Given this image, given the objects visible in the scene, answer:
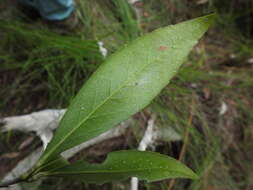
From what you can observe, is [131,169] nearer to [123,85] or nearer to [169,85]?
[123,85]

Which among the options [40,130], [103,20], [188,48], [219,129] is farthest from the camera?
[219,129]

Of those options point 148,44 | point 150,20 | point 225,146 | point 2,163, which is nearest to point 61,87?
point 2,163

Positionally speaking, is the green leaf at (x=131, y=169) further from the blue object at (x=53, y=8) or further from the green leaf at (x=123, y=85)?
the blue object at (x=53, y=8)

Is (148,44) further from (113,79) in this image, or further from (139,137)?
(139,137)

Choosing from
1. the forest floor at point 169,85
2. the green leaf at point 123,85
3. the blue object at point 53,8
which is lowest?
the forest floor at point 169,85

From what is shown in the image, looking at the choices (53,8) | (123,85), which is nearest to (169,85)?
(53,8)

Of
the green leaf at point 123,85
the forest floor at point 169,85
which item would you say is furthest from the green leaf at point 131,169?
the forest floor at point 169,85
